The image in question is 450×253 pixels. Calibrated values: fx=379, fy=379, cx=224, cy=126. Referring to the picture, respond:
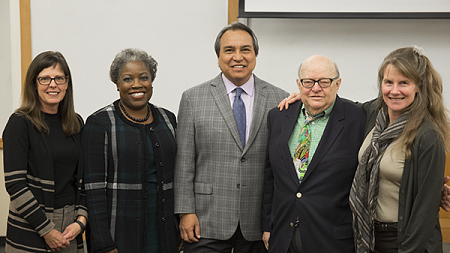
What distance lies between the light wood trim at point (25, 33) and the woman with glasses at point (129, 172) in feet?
7.27

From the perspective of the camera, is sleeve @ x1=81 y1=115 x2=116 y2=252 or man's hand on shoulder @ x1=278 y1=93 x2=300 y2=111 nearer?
sleeve @ x1=81 y1=115 x2=116 y2=252

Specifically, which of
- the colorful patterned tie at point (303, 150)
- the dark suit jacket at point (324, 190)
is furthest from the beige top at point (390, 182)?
the colorful patterned tie at point (303, 150)

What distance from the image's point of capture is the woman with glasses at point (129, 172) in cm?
209

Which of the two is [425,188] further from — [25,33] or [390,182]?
[25,33]

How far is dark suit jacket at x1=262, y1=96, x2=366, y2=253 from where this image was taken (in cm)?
193

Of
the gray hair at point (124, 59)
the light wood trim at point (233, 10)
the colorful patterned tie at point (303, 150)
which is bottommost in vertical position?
the colorful patterned tie at point (303, 150)

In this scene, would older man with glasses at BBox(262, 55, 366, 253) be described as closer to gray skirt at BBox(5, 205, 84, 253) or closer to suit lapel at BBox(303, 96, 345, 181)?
suit lapel at BBox(303, 96, 345, 181)

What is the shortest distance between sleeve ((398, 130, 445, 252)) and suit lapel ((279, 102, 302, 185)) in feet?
1.83

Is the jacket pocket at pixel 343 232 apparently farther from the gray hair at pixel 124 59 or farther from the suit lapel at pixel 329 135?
the gray hair at pixel 124 59

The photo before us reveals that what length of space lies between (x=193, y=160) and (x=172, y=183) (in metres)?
0.19

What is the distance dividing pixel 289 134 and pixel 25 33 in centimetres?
318

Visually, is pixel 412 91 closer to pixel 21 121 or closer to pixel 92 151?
pixel 92 151

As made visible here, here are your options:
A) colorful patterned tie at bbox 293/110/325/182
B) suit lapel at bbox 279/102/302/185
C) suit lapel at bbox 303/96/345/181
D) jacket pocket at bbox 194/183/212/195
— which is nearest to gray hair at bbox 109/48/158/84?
jacket pocket at bbox 194/183/212/195

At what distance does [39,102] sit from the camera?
215 centimetres
